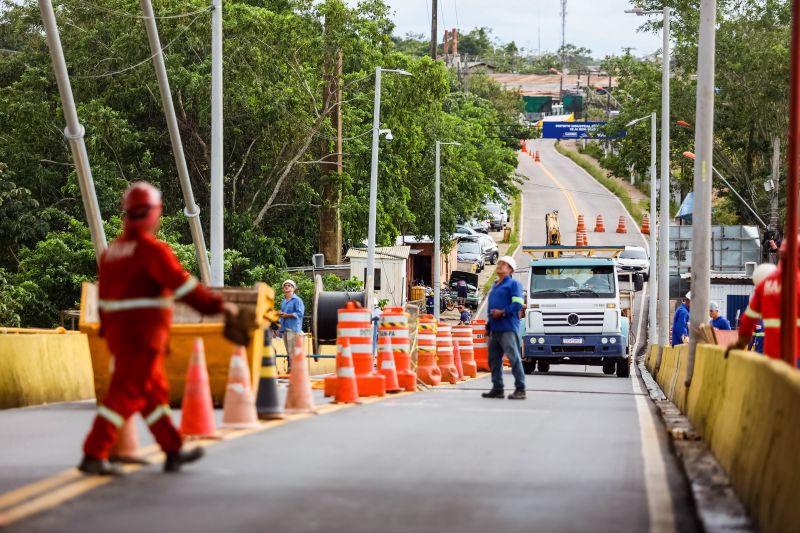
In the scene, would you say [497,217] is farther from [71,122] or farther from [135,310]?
[135,310]

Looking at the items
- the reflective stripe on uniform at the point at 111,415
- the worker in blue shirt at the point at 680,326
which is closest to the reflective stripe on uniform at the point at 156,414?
the reflective stripe on uniform at the point at 111,415

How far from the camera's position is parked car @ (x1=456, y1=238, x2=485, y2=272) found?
8450 centimetres

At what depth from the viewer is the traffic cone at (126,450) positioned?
9.75 meters

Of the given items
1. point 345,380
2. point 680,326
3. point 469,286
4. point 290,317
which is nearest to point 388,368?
point 345,380

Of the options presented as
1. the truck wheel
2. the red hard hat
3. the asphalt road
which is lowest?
the truck wheel

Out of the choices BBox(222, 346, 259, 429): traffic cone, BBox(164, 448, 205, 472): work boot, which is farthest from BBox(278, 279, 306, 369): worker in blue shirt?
BBox(164, 448, 205, 472): work boot

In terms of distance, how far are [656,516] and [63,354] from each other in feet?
39.1

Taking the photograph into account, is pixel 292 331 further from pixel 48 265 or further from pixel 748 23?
pixel 748 23

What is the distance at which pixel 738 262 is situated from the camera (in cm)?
6612

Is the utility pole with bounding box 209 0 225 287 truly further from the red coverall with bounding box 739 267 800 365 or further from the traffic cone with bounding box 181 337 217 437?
the traffic cone with bounding box 181 337 217 437

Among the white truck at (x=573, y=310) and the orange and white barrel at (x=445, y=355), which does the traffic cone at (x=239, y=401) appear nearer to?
the orange and white barrel at (x=445, y=355)

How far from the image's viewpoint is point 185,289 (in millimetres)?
9180

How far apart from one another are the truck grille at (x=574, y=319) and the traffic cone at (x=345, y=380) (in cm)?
1636

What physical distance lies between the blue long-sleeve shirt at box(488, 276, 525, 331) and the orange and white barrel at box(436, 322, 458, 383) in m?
7.26
